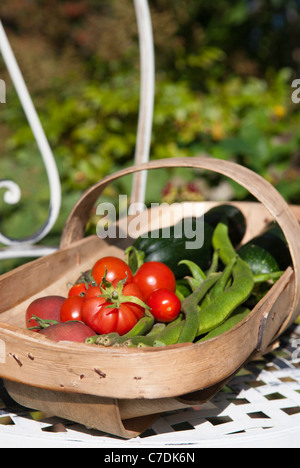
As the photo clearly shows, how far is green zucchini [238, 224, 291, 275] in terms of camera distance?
1.31 meters

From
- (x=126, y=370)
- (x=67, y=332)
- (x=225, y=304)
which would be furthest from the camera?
(x=225, y=304)

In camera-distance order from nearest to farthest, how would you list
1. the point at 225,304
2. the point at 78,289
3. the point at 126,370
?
the point at 126,370, the point at 225,304, the point at 78,289

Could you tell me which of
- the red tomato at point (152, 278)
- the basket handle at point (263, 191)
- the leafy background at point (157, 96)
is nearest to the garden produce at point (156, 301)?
the red tomato at point (152, 278)

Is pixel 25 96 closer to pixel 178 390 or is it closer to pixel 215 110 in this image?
pixel 178 390

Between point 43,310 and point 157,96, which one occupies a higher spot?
point 157,96

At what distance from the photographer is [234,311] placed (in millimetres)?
1164

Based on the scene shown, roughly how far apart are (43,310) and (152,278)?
0.27 m

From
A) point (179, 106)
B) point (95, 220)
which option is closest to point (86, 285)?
point (95, 220)

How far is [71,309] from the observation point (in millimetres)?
1082

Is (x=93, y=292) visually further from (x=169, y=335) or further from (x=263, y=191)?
(x=263, y=191)

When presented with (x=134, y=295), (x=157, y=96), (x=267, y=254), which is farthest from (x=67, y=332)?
(x=157, y=96)

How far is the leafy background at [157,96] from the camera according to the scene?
9.67 ft

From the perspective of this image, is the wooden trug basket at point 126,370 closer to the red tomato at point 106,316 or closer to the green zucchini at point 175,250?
the red tomato at point 106,316
